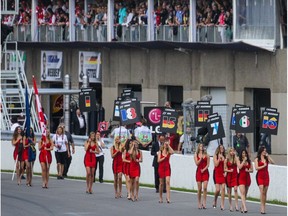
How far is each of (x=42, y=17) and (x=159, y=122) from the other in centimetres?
1762

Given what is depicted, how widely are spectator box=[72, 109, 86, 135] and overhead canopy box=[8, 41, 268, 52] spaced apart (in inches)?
171

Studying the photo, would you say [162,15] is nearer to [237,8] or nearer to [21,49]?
[237,8]

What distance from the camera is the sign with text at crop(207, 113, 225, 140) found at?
3388cm

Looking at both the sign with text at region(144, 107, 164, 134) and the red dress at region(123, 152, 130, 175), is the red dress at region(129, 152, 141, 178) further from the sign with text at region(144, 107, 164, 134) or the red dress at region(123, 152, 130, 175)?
the sign with text at region(144, 107, 164, 134)

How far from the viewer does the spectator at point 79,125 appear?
45.6 metres

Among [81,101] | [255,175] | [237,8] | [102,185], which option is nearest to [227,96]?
[237,8]

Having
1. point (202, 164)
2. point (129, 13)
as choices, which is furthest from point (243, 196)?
point (129, 13)

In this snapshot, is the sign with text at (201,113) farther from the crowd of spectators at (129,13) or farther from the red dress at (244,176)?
the crowd of spectators at (129,13)

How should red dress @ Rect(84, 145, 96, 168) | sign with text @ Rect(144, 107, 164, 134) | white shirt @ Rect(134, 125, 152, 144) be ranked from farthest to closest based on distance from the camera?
sign with text @ Rect(144, 107, 164, 134), white shirt @ Rect(134, 125, 152, 144), red dress @ Rect(84, 145, 96, 168)

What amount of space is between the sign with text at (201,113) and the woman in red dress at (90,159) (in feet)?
9.09

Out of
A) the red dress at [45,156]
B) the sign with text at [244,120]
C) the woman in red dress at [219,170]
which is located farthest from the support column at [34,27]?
the woman in red dress at [219,170]

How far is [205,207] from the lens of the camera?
30750 mm

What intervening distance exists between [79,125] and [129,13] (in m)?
7.48

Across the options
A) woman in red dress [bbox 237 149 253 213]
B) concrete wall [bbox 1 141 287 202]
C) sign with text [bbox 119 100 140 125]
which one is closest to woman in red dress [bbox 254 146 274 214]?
woman in red dress [bbox 237 149 253 213]
